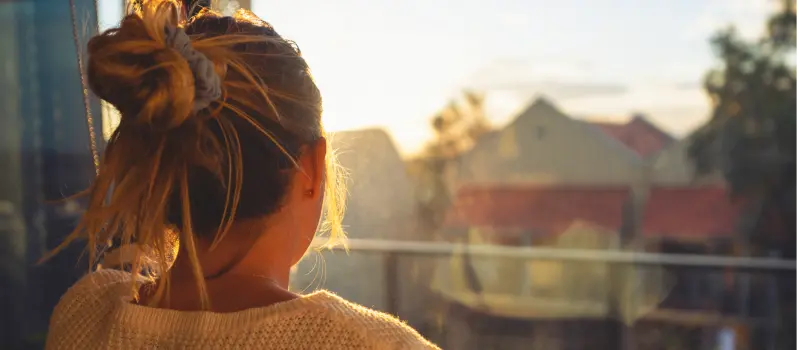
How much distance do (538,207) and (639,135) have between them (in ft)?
1.98

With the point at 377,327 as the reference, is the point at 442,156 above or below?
above

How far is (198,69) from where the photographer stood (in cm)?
63

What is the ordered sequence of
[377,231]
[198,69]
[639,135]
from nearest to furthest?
[198,69]
[377,231]
[639,135]

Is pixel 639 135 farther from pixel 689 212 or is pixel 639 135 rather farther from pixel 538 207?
pixel 538 207

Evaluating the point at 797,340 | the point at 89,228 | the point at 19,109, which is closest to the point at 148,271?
the point at 89,228

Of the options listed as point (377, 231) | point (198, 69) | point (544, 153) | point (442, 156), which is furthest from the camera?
point (544, 153)

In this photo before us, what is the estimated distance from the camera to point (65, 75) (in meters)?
1.71

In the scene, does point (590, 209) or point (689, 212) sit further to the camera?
point (590, 209)

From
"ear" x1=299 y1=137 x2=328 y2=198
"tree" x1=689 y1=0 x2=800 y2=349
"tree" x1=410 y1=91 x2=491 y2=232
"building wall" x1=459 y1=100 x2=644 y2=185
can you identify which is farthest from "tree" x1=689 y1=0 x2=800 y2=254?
"ear" x1=299 y1=137 x2=328 y2=198

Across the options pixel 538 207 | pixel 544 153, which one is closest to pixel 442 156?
pixel 544 153

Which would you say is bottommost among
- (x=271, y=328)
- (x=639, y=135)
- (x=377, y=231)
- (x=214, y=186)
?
(x=377, y=231)

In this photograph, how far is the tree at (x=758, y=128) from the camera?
3.76 m

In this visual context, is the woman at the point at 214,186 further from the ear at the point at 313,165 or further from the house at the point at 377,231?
the house at the point at 377,231

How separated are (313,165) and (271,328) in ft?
0.53
